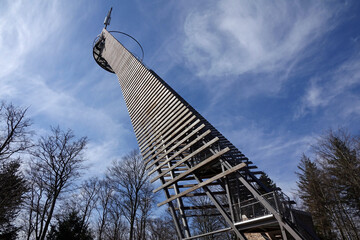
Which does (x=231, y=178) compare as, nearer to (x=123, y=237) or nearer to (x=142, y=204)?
(x=142, y=204)

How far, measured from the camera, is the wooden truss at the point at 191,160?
20.3 feet

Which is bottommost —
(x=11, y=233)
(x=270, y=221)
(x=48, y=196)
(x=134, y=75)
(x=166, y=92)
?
(x=270, y=221)

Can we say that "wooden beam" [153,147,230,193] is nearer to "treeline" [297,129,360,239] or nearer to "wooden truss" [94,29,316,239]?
"wooden truss" [94,29,316,239]

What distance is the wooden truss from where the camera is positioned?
20.3 ft

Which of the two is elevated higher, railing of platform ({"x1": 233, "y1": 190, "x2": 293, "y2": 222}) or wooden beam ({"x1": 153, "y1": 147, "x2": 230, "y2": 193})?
wooden beam ({"x1": 153, "y1": 147, "x2": 230, "y2": 193})

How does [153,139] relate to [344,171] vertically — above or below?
above

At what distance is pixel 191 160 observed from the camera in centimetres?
860

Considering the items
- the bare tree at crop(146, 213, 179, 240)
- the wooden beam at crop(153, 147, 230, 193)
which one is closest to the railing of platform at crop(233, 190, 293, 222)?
the wooden beam at crop(153, 147, 230, 193)

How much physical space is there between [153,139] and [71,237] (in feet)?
32.1

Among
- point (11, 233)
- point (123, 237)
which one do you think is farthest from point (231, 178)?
point (123, 237)

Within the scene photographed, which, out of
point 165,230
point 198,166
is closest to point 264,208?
point 198,166

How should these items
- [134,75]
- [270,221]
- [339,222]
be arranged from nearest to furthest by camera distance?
[270,221] → [134,75] → [339,222]

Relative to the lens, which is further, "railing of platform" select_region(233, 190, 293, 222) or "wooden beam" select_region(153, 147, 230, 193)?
"wooden beam" select_region(153, 147, 230, 193)

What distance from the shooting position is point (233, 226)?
259 inches
